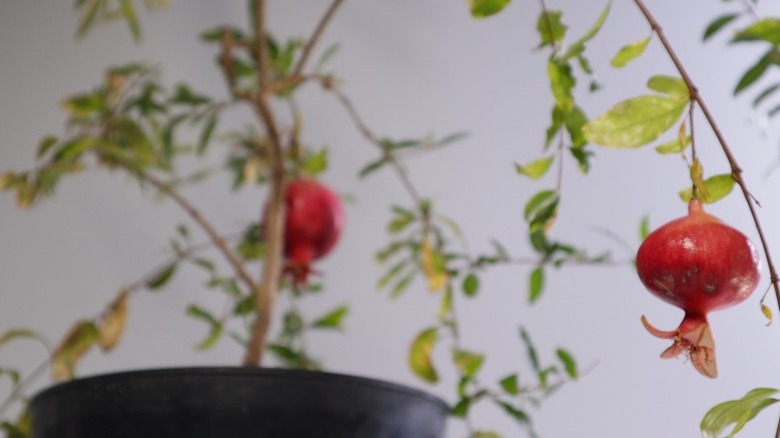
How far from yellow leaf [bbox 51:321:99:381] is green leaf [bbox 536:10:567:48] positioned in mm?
524

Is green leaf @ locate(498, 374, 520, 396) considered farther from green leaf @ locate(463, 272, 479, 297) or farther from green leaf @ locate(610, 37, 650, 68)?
green leaf @ locate(610, 37, 650, 68)

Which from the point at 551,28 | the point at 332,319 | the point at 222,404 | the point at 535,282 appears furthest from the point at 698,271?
the point at 332,319

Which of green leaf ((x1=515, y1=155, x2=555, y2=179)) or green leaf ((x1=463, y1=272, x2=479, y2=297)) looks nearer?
green leaf ((x1=515, y1=155, x2=555, y2=179))

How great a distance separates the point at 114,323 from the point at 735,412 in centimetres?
61

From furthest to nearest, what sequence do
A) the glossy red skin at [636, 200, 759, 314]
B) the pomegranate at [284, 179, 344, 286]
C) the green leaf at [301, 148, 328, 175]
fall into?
the green leaf at [301, 148, 328, 175], the pomegranate at [284, 179, 344, 286], the glossy red skin at [636, 200, 759, 314]

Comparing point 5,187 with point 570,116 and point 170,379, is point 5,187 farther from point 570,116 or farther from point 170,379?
point 570,116

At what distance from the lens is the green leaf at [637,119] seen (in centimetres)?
47

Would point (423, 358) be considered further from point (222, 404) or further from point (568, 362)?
point (222, 404)

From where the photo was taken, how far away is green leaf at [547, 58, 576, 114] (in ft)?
1.77

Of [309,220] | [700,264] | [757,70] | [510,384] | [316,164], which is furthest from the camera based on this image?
[316,164]

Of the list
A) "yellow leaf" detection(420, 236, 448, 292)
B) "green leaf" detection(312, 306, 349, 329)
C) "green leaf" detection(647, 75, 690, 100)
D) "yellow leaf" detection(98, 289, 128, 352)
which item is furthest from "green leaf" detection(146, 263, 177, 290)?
"green leaf" detection(647, 75, 690, 100)

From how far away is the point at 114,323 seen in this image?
85 cm

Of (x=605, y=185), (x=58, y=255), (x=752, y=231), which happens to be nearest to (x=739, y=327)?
(x=752, y=231)

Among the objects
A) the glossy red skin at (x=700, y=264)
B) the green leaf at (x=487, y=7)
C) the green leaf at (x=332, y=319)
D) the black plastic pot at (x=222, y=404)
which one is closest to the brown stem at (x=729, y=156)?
the glossy red skin at (x=700, y=264)
